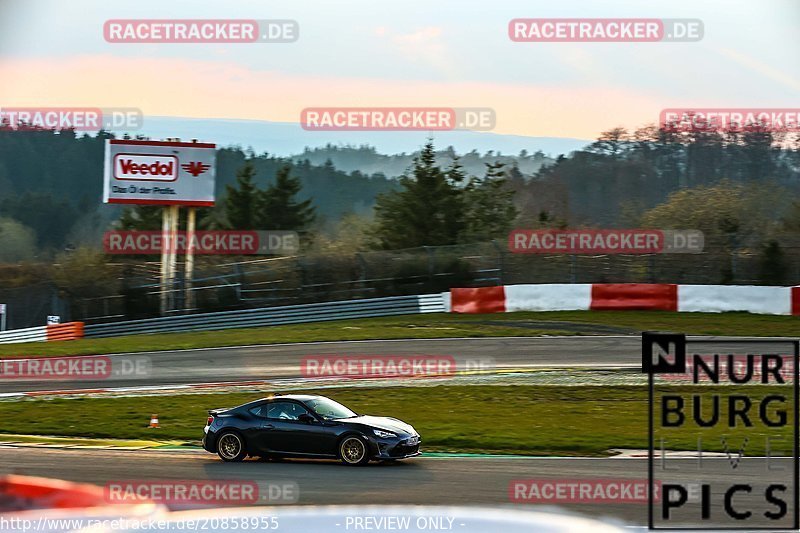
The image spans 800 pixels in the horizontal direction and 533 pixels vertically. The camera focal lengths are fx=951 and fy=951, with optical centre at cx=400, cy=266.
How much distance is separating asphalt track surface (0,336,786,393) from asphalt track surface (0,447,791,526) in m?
7.41

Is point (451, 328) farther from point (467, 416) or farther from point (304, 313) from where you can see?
point (467, 416)

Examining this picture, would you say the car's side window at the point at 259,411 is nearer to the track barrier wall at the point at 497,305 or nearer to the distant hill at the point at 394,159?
the track barrier wall at the point at 497,305

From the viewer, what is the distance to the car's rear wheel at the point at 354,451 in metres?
12.9

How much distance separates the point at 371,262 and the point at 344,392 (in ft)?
52.3

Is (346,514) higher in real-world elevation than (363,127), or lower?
lower

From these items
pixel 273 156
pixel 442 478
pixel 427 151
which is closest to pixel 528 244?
pixel 427 151

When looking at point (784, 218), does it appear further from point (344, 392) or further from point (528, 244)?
point (344, 392)

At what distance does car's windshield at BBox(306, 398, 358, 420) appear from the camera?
1339 centimetres

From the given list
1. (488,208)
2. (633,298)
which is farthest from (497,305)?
(488,208)

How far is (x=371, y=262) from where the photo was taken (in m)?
35.4

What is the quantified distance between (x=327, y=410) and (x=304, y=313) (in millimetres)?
16903

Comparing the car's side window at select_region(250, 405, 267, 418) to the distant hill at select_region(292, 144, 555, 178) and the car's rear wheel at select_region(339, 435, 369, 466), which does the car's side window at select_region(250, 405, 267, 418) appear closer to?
the car's rear wheel at select_region(339, 435, 369, 466)

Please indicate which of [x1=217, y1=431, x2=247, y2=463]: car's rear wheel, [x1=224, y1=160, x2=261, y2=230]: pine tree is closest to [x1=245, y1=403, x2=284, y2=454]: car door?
[x1=217, y1=431, x2=247, y2=463]: car's rear wheel

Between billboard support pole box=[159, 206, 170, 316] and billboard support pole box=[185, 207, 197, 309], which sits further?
billboard support pole box=[185, 207, 197, 309]
